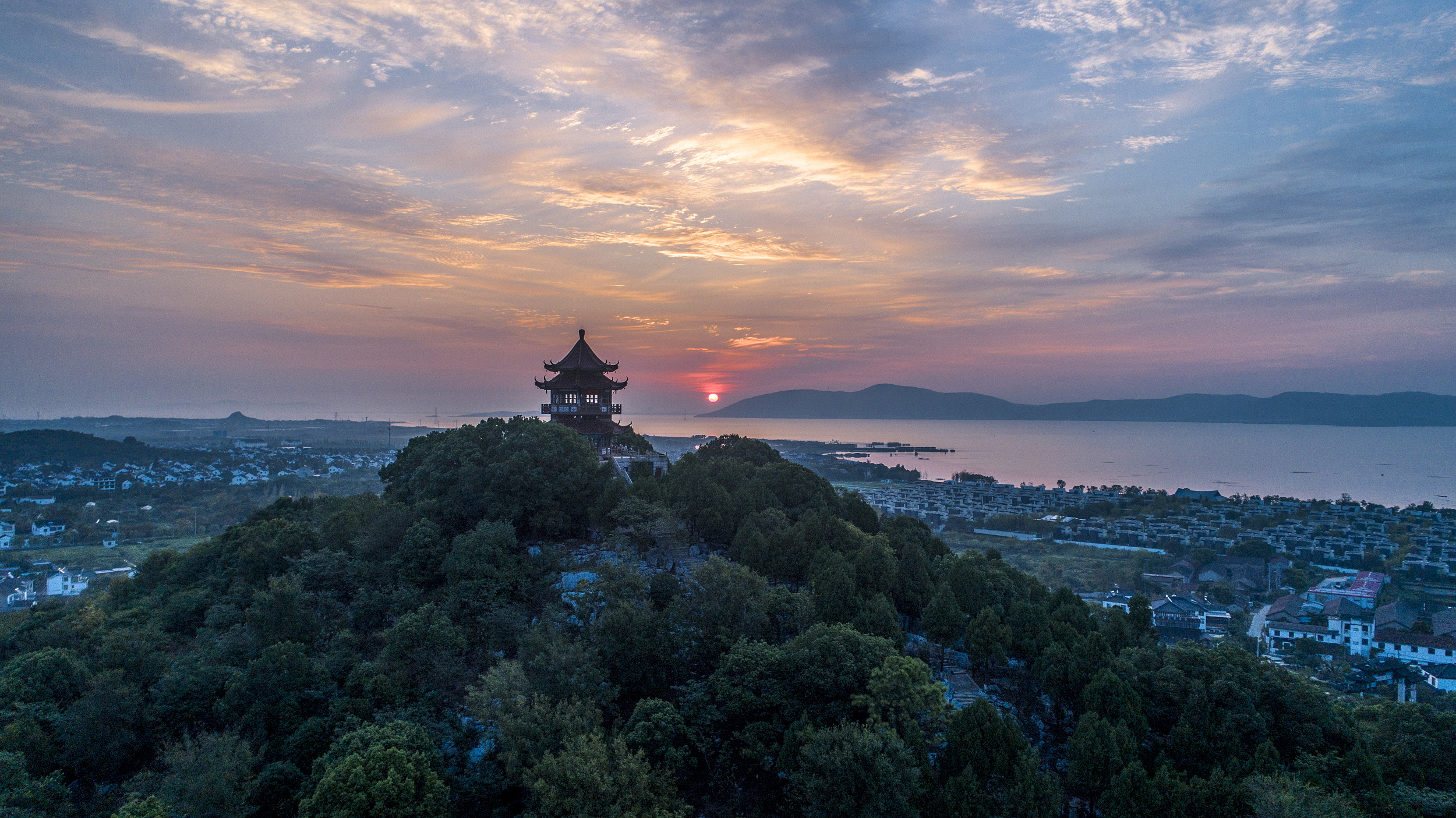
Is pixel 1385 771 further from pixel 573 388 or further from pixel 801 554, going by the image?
pixel 573 388

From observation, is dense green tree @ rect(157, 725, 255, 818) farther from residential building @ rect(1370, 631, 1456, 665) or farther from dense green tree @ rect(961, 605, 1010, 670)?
residential building @ rect(1370, 631, 1456, 665)

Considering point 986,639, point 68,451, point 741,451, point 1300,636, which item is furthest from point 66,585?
point 68,451

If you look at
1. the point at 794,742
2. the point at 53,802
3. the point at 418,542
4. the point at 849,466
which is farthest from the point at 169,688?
the point at 849,466

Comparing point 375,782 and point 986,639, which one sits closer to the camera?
point 375,782

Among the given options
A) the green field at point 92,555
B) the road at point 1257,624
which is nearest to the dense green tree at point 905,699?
the road at point 1257,624

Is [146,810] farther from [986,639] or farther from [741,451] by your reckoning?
[741,451]

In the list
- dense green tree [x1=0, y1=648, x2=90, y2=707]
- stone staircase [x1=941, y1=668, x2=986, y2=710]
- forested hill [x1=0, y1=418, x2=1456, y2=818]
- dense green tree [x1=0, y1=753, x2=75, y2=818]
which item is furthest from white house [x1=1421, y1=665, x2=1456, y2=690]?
dense green tree [x1=0, y1=648, x2=90, y2=707]

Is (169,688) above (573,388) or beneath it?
beneath
